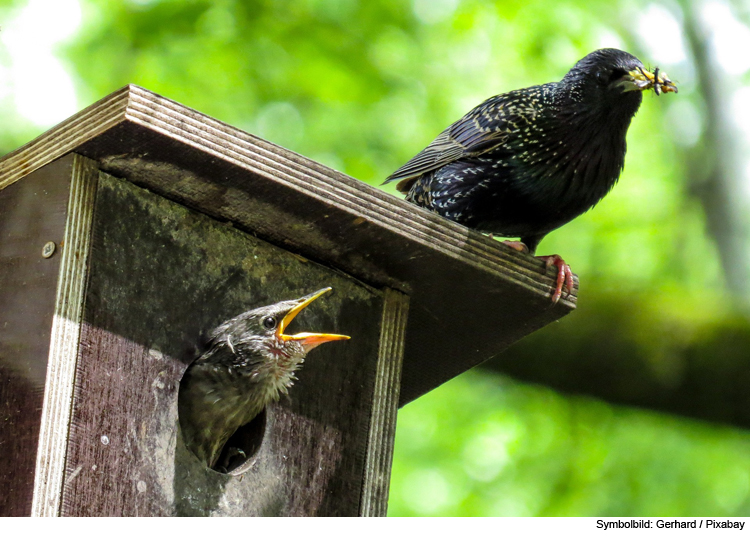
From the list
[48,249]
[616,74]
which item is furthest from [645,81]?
[48,249]

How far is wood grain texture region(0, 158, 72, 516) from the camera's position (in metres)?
2.21

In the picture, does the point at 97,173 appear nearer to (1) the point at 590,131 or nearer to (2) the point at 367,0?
(1) the point at 590,131

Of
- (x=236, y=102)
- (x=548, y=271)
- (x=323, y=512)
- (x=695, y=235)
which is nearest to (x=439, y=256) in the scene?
(x=548, y=271)

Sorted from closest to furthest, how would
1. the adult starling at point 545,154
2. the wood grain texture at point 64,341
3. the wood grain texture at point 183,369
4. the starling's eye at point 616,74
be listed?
the wood grain texture at point 64,341, the wood grain texture at point 183,369, the adult starling at point 545,154, the starling's eye at point 616,74

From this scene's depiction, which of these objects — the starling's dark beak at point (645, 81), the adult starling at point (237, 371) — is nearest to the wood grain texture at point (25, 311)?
the adult starling at point (237, 371)

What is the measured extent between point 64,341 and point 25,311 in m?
0.15

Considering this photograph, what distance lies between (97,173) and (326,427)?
93 cm

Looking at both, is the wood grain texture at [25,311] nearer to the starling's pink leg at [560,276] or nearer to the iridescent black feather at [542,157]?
the starling's pink leg at [560,276]

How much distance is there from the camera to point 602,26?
26.7 ft

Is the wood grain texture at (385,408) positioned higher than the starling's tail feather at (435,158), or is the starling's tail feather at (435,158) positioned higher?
the starling's tail feather at (435,158)

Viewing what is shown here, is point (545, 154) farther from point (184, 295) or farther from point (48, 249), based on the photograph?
point (48, 249)

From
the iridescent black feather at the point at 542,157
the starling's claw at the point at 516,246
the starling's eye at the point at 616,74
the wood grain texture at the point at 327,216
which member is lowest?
the wood grain texture at the point at 327,216

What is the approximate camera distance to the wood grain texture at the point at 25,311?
2215 millimetres

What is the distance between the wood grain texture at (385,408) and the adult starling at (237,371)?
35 cm
